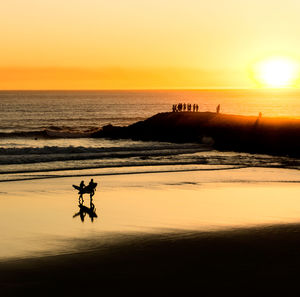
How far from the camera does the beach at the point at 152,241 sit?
13.6 metres

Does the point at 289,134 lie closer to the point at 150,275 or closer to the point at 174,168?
the point at 174,168

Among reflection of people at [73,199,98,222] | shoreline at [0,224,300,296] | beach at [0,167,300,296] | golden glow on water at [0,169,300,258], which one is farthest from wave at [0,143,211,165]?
shoreline at [0,224,300,296]

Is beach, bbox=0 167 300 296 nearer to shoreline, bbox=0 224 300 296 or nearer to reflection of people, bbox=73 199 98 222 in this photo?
shoreline, bbox=0 224 300 296

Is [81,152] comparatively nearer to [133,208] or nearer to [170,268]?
[133,208]

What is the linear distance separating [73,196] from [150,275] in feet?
38.0

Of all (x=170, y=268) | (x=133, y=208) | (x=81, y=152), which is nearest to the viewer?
(x=170, y=268)

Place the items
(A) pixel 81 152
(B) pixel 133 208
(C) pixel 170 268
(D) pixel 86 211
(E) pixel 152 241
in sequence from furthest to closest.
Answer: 1. (A) pixel 81 152
2. (B) pixel 133 208
3. (D) pixel 86 211
4. (E) pixel 152 241
5. (C) pixel 170 268

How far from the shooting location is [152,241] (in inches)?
672

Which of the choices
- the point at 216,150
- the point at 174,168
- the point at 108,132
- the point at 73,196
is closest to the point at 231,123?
the point at 216,150

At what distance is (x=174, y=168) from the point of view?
3756 cm

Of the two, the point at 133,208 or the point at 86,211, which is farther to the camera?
the point at 133,208

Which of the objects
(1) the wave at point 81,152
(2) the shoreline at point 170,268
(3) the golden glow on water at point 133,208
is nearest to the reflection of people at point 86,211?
(3) the golden glow on water at point 133,208

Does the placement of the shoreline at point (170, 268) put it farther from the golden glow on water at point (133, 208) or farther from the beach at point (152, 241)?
the golden glow on water at point (133, 208)

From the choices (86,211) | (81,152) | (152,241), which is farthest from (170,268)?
(81,152)
